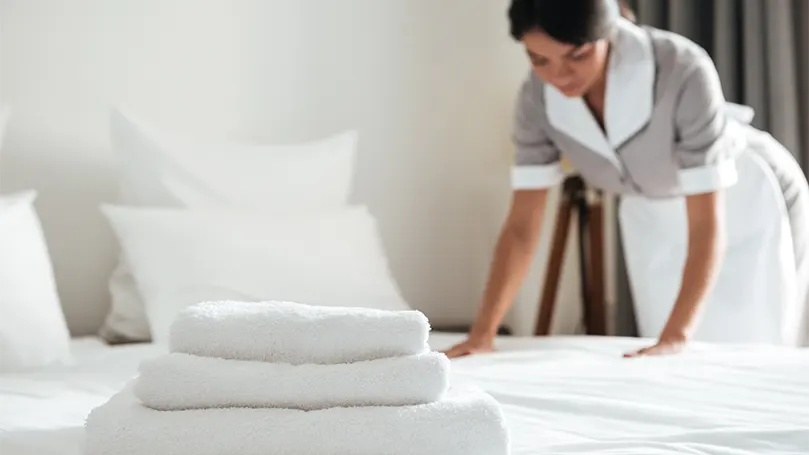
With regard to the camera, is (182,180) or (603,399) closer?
(603,399)

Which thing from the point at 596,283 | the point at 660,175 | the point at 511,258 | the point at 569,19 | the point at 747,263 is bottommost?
the point at 596,283

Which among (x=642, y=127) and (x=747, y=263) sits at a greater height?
(x=642, y=127)

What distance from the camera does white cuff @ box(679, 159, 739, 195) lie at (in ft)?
6.22

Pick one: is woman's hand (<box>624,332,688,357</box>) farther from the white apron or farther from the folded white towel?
the folded white towel

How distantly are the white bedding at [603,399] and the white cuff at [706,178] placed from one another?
302 mm

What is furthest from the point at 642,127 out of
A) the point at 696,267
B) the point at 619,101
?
the point at 696,267

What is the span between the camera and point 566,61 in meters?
1.92

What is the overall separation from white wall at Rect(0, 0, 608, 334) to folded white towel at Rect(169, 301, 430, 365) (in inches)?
56.8

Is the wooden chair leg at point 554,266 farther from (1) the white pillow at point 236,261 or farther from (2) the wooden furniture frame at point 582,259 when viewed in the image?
(1) the white pillow at point 236,261

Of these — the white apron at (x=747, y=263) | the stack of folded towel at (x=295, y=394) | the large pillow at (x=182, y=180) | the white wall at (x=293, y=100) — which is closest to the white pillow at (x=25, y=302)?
the large pillow at (x=182, y=180)

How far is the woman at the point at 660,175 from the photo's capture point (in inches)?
73.8

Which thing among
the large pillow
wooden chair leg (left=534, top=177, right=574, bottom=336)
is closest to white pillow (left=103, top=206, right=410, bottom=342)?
the large pillow

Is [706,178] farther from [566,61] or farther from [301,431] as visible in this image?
[301,431]

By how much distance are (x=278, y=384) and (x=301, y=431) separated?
5cm
